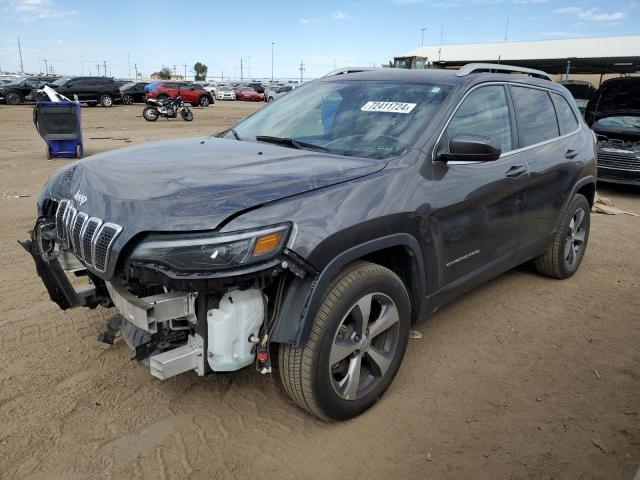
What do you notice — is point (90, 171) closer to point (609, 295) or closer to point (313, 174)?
point (313, 174)

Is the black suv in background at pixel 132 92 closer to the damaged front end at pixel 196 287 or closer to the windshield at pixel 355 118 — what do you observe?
the windshield at pixel 355 118

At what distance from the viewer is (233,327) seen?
2373 mm

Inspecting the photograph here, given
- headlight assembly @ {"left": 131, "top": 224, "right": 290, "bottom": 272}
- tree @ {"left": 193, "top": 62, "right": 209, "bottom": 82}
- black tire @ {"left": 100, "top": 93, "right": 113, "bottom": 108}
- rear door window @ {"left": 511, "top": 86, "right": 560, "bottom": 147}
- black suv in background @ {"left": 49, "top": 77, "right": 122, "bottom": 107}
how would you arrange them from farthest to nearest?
tree @ {"left": 193, "top": 62, "right": 209, "bottom": 82}, black tire @ {"left": 100, "top": 93, "right": 113, "bottom": 108}, black suv in background @ {"left": 49, "top": 77, "right": 122, "bottom": 107}, rear door window @ {"left": 511, "top": 86, "right": 560, "bottom": 147}, headlight assembly @ {"left": 131, "top": 224, "right": 290, "bottom": 272}

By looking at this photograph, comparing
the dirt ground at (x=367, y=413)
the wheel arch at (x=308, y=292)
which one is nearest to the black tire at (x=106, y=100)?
the dirt ground at (x=367, y=413)

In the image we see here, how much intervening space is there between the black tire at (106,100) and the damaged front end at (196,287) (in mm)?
30340

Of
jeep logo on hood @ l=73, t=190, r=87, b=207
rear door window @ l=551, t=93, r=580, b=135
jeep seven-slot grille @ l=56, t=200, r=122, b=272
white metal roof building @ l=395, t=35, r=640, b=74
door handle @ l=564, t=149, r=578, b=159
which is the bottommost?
jeep seven-slot grille @ l=56, t=200, r=122, b=272

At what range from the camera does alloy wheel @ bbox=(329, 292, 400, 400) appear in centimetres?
267

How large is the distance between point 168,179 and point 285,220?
2.22 feet

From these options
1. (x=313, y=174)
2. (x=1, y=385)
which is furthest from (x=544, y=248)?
(x=1, y=385)

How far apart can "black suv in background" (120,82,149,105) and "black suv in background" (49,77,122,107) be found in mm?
1722

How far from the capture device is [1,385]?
3.03 metres

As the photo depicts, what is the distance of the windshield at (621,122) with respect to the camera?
33.2ft

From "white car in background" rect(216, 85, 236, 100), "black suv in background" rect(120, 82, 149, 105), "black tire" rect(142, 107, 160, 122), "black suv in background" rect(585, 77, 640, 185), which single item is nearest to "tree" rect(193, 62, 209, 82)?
"white car in background" rect(216, 85, 236, 100)

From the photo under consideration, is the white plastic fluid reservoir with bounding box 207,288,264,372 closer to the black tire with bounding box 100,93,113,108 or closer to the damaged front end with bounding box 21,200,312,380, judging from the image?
the damaged front end with bounding box 21,200,312,380
